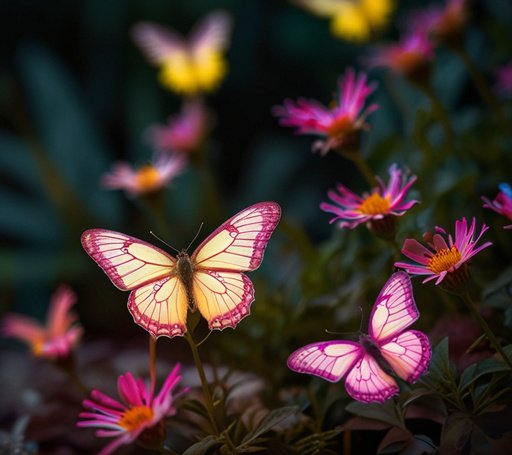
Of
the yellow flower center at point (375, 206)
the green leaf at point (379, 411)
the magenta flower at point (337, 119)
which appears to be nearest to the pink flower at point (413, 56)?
the magenta flower at point (337, 119)

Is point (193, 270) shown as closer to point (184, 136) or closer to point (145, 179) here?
point (145, 179)

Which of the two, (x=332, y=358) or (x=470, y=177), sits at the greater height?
(x=470, y=177)

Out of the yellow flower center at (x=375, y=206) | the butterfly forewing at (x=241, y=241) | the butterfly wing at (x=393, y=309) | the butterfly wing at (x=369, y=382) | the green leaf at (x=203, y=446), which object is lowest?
the butterfly wing at (x=369, y=382)

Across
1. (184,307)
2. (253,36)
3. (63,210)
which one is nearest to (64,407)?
(184,307)

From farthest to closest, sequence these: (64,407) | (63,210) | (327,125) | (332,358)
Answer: (63,210), (64,407), (327,125), (332,358)

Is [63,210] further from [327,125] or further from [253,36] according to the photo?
[327,125]

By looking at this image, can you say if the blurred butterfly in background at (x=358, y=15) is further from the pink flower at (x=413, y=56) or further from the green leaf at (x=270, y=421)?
the green leaf at (x=270, y=421)

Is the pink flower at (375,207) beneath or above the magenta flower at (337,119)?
beneath
